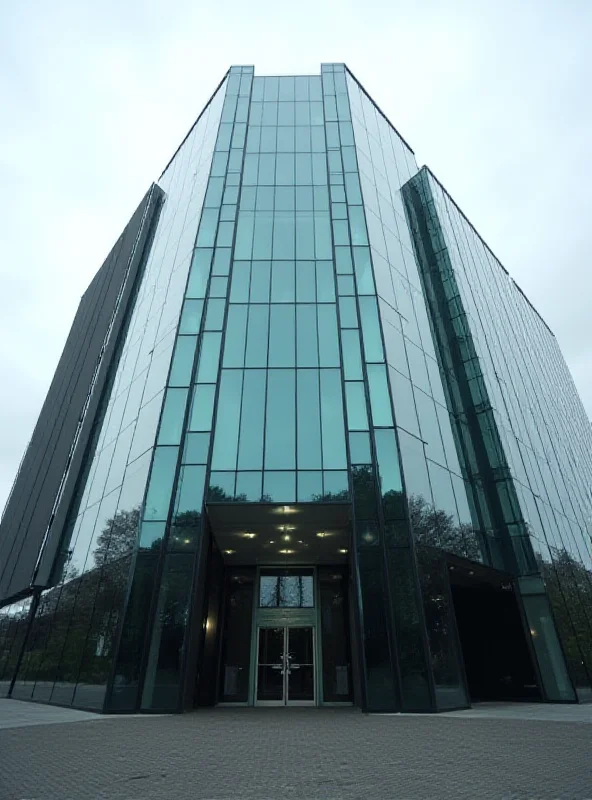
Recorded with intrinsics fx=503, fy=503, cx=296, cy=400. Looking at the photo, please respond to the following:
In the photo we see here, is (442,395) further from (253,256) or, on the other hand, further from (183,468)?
(183,468)

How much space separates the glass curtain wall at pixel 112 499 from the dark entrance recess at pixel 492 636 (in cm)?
1126

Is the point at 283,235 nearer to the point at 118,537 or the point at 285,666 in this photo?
the point at 118,537

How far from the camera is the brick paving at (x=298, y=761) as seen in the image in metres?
5.06

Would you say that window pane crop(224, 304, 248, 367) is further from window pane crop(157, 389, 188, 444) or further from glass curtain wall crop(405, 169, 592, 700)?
glass curtain wall crop(405, 169, 592, 700)

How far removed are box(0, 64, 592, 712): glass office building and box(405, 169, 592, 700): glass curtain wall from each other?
0.13 metres

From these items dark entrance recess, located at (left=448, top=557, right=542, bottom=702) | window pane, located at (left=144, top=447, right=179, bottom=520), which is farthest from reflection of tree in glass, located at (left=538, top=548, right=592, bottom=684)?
window pane, located at (left=144, top=447, right=179, bottom=520)

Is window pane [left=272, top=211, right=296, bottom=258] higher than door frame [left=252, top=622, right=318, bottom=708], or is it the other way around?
window pane [left=272, top=211, right=296, bottom=258]

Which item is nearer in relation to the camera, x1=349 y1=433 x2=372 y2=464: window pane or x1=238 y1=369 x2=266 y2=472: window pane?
x1=349 y1=433 x2=372 y2=464: window pane

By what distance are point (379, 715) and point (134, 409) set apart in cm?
1352

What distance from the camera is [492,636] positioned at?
67.5 feet

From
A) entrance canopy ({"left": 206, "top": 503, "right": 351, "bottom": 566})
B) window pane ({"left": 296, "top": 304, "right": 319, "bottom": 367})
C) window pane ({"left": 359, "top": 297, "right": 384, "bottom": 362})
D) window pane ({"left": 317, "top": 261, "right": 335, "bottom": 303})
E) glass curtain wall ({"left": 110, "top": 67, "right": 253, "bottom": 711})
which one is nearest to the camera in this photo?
glass curtain wall ({"left": 110, "top": 67, "right": 253, "bottom": 711})

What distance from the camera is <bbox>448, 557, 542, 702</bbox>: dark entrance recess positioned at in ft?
61.4

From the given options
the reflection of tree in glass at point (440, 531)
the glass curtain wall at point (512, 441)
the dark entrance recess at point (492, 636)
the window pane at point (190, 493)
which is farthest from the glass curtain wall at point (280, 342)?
the glass curtain wall at point (512, 441)

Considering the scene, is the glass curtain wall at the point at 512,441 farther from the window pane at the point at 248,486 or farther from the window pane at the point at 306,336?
the window pane at the point at 248,486
